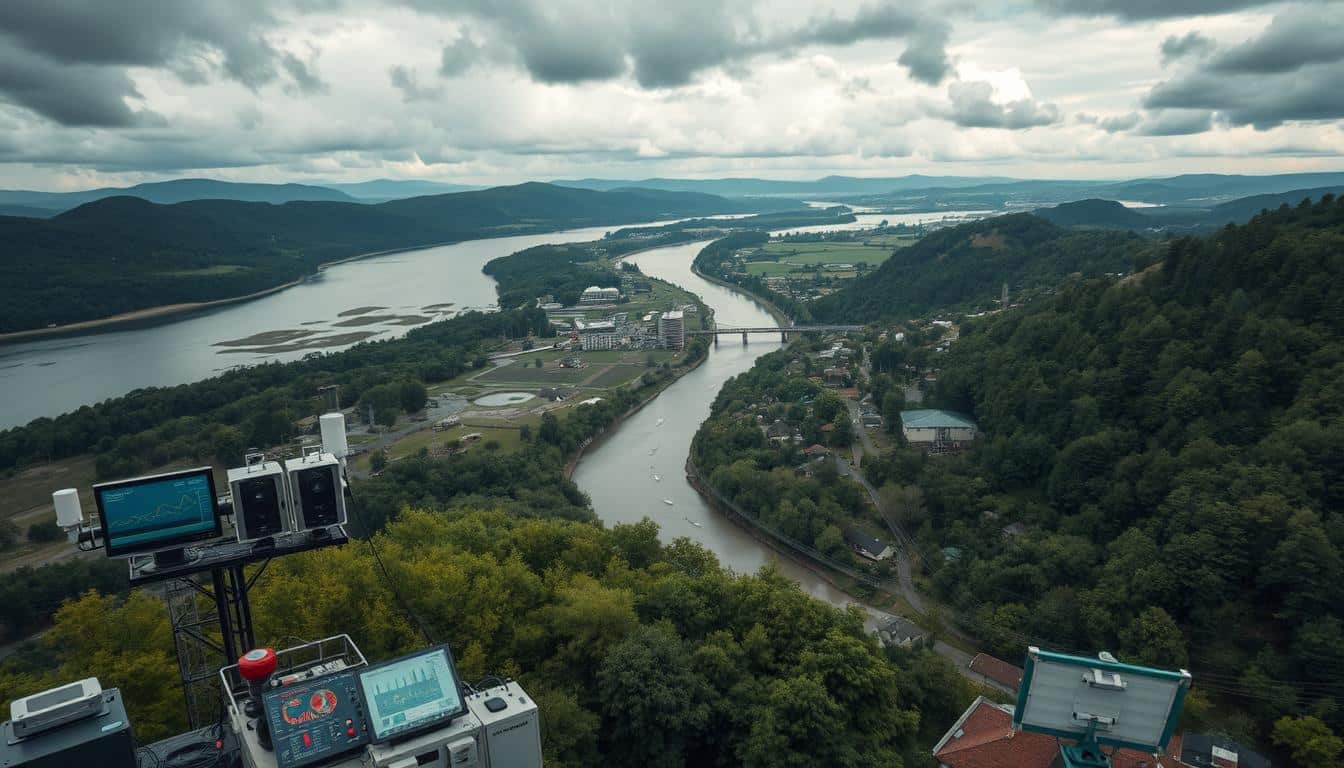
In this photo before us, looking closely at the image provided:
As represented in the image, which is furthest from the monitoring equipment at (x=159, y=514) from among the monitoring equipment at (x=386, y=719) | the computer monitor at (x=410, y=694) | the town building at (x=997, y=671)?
the town building at (x=997, y=671)

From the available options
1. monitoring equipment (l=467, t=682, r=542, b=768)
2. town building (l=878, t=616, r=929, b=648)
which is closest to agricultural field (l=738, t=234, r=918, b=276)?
town building (l=878, t=616, r=929, b=648)

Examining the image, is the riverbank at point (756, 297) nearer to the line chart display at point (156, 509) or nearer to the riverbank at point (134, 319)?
the riverbank at point (134, 319)

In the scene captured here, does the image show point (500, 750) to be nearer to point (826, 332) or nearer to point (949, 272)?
point (826, 332)

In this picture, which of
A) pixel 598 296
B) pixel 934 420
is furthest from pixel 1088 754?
pixel 598 296

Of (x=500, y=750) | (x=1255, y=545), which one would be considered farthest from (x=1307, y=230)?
(x=500, y=750)

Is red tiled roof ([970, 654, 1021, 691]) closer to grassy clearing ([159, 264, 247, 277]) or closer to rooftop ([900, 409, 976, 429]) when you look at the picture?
rooftop ([900, 409, 976, 429])
